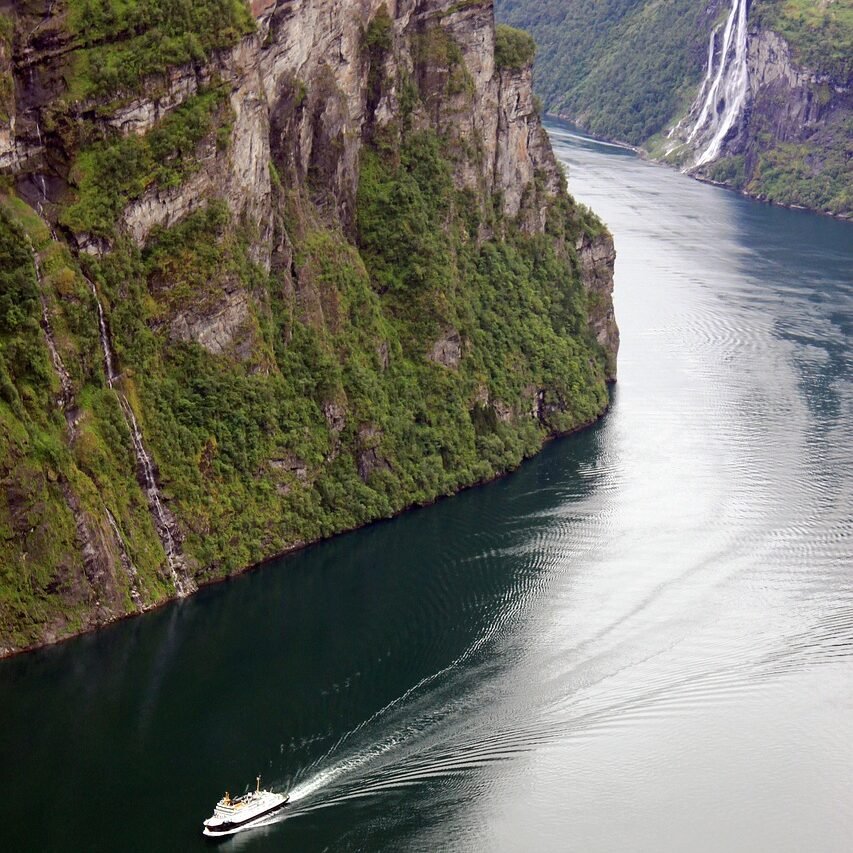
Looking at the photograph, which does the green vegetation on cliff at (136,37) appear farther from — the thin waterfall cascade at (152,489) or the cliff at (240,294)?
Result: the thin waterfall cascade at (152,489)

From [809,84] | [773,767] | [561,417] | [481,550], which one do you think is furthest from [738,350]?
[809,84]

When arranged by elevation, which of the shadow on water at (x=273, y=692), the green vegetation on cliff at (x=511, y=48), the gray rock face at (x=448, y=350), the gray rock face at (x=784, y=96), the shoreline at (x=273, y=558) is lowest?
the shadow on water at (x=273, y=692)

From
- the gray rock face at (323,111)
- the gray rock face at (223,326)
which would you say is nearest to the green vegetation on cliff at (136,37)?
the gray rock face at (323,111)

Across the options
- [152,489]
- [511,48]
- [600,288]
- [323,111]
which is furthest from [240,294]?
[600,288]

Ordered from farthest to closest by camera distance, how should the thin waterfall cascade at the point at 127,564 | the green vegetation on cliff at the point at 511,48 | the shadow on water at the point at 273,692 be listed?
the green vegetation on cliff at the point at 511,48
the thin waterfall cascade at the point at 127,564
the shadow on water at the point at 273,692

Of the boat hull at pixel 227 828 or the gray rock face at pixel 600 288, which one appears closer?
the boat hull at pixel 227 828

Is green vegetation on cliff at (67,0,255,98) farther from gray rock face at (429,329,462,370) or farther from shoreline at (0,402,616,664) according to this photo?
shoreline at (0,402,616,664)

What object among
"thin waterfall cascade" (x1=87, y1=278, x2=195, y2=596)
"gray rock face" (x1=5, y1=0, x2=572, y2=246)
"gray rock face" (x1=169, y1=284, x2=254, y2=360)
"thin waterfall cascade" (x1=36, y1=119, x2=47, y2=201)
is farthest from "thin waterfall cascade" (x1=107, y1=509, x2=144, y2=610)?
"thin waterfall cascade" (x1=36, y1=119, x2=47, y2=201)
